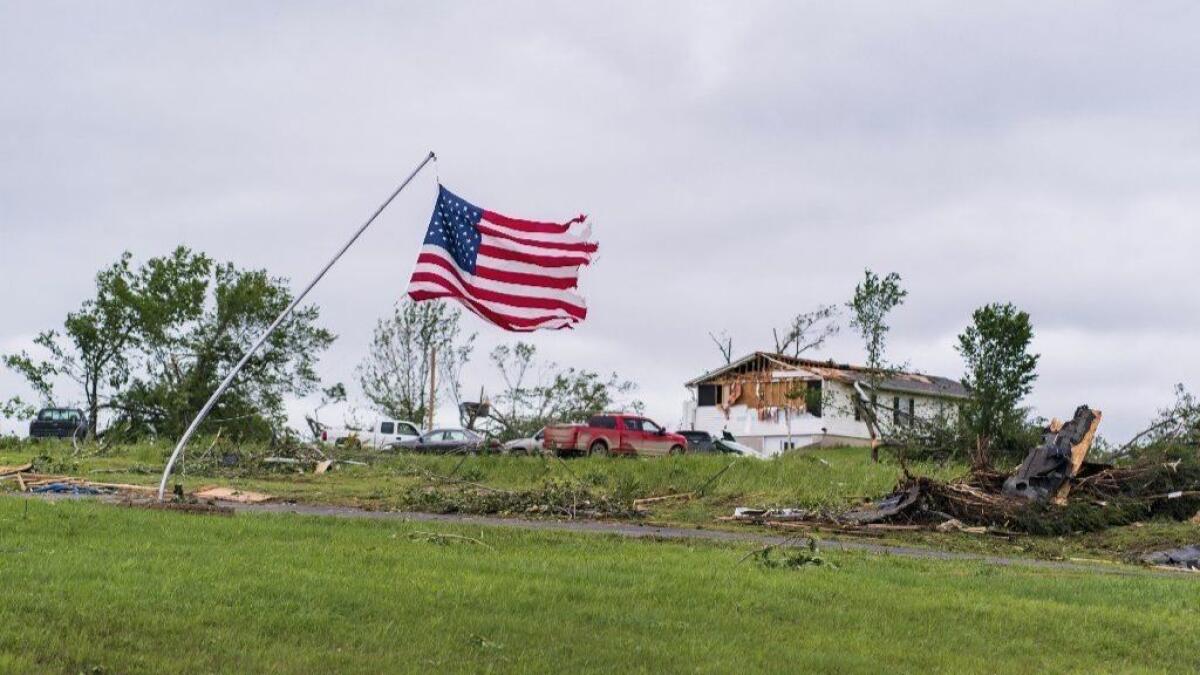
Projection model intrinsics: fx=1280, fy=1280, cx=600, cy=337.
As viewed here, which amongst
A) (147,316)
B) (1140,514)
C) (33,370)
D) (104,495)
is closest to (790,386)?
(147,316)

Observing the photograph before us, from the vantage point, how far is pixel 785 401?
62.7 metres

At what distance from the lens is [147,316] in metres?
54.4

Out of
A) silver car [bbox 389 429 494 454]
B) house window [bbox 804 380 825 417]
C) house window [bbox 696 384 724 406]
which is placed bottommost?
silver car [bbox 389 429 494 454]

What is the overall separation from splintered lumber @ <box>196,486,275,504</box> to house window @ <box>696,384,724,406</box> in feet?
159

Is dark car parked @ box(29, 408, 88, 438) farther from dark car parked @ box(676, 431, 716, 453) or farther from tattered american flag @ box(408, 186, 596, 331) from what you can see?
tattered american flag @ box(408, 186, 596, 331)

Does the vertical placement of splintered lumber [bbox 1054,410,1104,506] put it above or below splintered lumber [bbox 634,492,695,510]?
above

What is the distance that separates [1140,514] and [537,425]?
114 ft

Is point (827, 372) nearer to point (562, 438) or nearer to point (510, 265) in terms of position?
point (562, 438)

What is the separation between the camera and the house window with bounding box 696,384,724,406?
2680 inches

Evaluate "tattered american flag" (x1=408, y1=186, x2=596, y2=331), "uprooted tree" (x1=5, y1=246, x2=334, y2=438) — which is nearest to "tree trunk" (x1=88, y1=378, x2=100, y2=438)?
"uprooted tree" (x1=5, y1=246, x2=334, y2=438)

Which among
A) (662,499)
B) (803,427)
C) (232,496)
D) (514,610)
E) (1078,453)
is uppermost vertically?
(803,427)

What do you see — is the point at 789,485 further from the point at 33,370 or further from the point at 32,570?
the point at 33,370

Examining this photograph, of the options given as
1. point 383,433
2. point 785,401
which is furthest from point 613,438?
point 785,401

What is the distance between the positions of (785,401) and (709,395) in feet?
22.9
